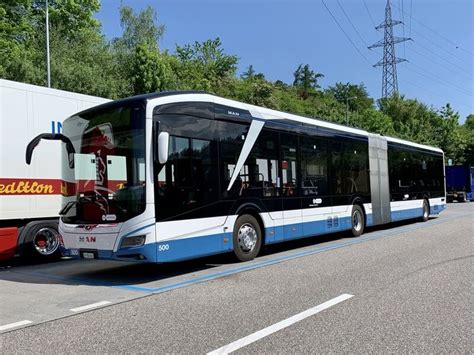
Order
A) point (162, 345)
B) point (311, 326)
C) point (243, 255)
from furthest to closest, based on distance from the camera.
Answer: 1. point (243, 255)
2. point (311, 326)
3. point (162, 345)

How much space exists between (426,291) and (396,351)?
2.69 metres

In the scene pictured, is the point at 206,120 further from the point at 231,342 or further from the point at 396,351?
the point at 396,351

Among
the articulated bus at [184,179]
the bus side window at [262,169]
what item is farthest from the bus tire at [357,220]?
the bus side window at [262,169]

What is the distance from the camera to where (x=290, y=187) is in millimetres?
11141

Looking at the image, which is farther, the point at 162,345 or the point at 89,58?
the point at 89,58

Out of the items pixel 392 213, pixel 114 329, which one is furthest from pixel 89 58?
pixel 114 329

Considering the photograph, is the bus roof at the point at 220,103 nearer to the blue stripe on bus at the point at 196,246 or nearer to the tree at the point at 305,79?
the blue stripe on bus at the point at 196,246

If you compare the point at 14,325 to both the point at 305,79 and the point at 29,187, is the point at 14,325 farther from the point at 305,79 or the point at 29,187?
the point at 305,79

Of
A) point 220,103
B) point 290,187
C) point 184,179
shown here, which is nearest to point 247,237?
point 290,187

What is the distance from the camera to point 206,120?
8.98 metres

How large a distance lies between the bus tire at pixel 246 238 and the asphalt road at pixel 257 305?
226 millimetres

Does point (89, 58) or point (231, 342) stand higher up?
point (89, 58)

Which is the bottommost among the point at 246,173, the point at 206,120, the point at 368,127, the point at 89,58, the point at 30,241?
the point at 30,241

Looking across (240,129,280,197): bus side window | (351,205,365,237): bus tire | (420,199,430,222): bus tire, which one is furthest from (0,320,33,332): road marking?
(420,199,430,222): bus tire
